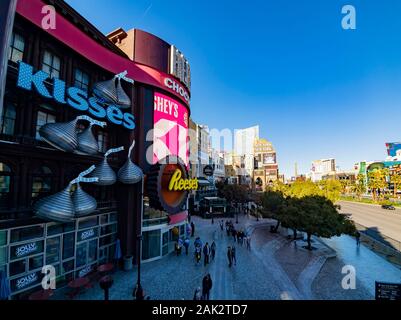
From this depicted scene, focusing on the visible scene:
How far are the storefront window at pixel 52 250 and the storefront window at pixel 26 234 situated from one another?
0.79m

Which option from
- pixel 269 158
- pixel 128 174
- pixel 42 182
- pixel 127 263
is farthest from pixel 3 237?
pixel 269 158

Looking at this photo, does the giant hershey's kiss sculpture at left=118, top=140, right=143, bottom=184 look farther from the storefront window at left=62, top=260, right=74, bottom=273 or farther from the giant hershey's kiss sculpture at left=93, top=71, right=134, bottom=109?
the storefront window at left=62, top=260, right=74, bottom=273

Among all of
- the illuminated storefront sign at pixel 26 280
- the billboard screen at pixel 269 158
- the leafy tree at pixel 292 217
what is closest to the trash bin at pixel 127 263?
the illuminated storefront sign at pixel 26 280

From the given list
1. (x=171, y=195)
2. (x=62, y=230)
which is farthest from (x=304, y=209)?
(x=62, y=230)

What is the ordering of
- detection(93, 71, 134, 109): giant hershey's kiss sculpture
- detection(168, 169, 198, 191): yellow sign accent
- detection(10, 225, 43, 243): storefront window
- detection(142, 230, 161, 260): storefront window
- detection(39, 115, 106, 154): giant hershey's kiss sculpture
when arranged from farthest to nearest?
detection(142, 230, 161, 260): storefront window → detection(168, 169, 198, 191): yellow sign accent → detection(93, 71, 134, 109): giant hershey's kiss sculpture → detection(39, 115, 106, 154): giant hershey's kiss sculpture → detection(10, 225, 43, 243): storefront window

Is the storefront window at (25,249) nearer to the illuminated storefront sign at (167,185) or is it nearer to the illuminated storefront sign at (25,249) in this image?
the illuminated storefront sign at (25,249)

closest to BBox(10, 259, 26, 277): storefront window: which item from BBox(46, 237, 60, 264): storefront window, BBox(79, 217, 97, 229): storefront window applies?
BBox(46, 237, 60, 264): storefront window

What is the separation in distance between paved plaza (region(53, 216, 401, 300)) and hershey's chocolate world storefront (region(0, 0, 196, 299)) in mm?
2947

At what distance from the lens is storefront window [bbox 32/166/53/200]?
12.5 meters

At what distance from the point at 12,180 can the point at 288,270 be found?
2060 cm

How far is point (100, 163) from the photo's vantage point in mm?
15133

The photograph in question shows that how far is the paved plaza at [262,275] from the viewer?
13664mm

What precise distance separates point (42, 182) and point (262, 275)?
663 inches
